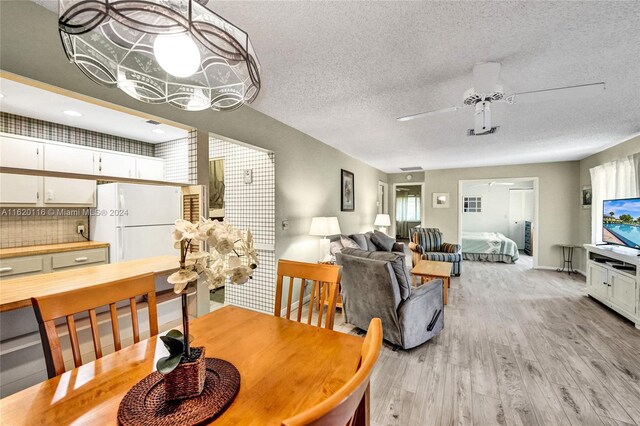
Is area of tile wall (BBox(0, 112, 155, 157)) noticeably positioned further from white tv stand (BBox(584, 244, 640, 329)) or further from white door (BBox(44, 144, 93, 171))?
white tv stand (BBox(584, 244, 640, 329))

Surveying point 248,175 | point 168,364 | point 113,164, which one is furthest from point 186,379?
point 113,164

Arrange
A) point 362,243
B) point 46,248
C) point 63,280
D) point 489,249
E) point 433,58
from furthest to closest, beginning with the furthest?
point 489,249
point 362,243
point 46,248
point 433,58
point 63,280

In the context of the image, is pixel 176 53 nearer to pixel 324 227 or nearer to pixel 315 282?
pixel 315 282

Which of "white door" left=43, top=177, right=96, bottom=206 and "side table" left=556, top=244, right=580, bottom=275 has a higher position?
"white door" left=43, top=177, right=96, bottom=206

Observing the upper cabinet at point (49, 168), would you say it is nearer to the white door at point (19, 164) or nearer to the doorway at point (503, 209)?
the white door at point (19, 164)

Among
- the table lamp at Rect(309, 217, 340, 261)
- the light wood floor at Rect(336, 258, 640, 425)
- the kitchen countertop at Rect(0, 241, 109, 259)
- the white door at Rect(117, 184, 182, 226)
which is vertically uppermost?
the white door at Rect(117, 184, 182, 226)

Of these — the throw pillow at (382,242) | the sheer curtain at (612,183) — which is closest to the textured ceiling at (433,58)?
the sheer curtain at (612,183)

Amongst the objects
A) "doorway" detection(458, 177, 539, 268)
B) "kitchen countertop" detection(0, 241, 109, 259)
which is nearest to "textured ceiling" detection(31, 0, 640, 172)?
"kitchen countertop" detection(0, 241, 109, 259)

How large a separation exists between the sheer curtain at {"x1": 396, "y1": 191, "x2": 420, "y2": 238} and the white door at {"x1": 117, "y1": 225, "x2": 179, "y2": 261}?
9.70m

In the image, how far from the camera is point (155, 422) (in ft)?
2.28

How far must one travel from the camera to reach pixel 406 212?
1117 cm

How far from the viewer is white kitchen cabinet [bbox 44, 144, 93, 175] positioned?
238cm

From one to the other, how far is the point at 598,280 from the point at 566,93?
129 inches

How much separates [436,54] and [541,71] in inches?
36.2
